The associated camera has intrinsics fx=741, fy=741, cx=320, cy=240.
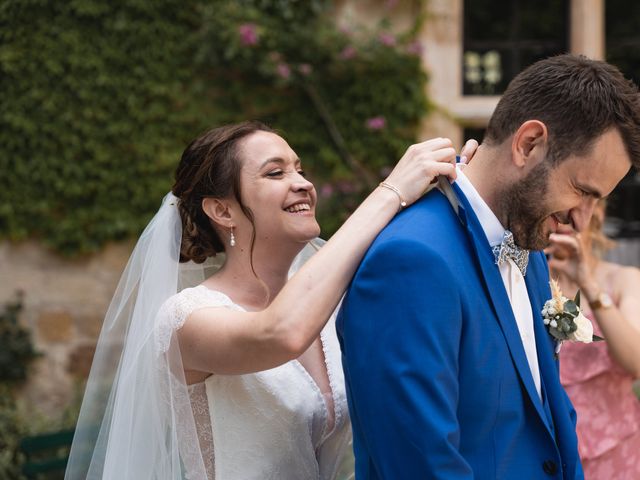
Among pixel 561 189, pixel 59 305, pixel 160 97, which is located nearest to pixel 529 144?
pixel 561 189

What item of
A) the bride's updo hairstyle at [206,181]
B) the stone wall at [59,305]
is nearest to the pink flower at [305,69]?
the stone wall at [59,305]

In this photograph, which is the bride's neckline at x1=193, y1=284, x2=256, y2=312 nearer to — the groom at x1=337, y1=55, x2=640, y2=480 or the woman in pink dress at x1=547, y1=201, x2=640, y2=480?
the groom at x1=337, y1=55, x2=640, y2=480

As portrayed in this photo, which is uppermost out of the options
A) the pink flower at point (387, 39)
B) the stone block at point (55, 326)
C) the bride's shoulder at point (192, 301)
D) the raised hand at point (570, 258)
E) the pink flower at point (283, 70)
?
the pink flower at point (387, 39)

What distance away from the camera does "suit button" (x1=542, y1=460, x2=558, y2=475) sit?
1.75 m

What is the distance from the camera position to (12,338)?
5043 millimetres

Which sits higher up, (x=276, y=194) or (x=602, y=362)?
(x=276, y=194)

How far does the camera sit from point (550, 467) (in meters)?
1.76

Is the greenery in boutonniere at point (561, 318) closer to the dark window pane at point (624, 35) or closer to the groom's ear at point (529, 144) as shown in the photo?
the groom's ear at point (529, 144)

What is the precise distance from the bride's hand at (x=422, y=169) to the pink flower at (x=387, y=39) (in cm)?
332

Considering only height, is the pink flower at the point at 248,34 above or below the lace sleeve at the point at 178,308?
above

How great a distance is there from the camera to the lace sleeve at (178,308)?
2.16 m

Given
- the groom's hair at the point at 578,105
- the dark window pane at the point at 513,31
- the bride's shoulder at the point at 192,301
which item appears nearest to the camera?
the groom's hair at the point at 578,105

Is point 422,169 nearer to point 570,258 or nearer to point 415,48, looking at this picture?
point 570,258

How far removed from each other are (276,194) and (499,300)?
31.6 inches
